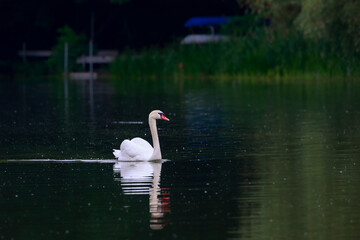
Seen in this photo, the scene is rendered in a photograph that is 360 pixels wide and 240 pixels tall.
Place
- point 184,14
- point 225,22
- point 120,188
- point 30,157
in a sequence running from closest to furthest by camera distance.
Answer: point 120,188, point 30,157, point 225,22, point 184,14

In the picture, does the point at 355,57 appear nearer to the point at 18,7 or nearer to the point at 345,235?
the point at 18,7

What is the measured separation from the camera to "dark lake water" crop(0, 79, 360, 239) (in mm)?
9797

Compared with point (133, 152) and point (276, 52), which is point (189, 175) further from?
point (276, 52)

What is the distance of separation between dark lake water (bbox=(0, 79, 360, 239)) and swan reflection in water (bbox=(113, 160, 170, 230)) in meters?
0.02

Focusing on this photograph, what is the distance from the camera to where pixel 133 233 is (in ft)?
31.0

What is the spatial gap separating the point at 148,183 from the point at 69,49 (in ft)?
148

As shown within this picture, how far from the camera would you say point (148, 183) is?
42.0 ft

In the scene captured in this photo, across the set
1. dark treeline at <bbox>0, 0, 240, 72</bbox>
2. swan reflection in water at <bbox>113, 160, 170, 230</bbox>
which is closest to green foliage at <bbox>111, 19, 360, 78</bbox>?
dark treeline at <bbox>0, 0, 240, 72</bbox>

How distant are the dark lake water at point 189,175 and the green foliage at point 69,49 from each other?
30.1 m

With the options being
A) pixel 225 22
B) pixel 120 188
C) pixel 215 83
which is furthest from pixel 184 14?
pixel 120 188

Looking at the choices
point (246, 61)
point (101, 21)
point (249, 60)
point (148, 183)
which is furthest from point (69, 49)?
point (148, 183)

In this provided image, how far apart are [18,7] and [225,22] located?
12846 mm

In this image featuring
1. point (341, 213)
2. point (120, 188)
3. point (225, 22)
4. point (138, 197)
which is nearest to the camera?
point (341, 213)

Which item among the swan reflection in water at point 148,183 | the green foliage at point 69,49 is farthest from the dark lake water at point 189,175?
the green foliage at point 69,49
